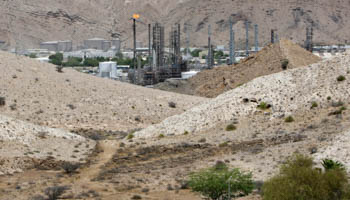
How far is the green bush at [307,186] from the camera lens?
14.6m

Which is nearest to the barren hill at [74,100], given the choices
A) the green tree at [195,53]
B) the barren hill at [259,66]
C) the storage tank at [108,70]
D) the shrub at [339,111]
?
the barren hill at [259,66]

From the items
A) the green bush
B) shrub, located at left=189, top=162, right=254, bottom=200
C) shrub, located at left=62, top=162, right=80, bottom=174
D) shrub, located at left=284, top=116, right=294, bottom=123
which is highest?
shrub, located at left=284, top=116, right=294, bottom=123

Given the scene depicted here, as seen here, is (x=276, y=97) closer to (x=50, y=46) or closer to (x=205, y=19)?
(x=50, y=46)

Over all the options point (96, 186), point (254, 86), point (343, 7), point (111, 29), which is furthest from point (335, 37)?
point (96, 186)

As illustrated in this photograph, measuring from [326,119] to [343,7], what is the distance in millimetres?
145409

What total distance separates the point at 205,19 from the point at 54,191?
14559cm

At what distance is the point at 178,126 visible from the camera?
28969mm

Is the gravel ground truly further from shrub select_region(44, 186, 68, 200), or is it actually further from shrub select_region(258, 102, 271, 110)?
shrub select_region(44, 186, 68, 200)

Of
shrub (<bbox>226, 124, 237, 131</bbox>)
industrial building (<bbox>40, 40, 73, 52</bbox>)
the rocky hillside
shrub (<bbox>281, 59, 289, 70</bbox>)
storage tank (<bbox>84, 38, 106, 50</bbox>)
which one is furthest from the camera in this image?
storage tank (<bbox>84, 38, 106, 50</bbox>)

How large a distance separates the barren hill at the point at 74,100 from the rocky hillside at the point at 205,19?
4036 inches

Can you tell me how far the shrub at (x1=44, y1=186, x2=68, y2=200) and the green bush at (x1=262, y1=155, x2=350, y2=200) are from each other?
6.93 metres

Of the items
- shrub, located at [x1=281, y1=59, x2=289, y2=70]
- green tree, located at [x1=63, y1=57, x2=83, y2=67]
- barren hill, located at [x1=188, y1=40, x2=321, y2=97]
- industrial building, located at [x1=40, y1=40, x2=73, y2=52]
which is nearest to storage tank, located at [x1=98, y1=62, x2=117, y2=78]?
barren hill, located at [x1=188, y1=40, x2=321, y2=97]

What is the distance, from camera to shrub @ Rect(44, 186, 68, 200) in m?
19.2

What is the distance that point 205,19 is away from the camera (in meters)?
163
